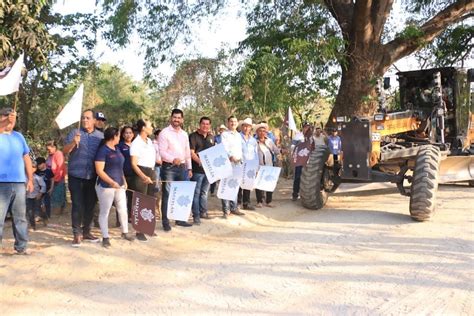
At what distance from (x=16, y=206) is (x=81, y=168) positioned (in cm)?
90

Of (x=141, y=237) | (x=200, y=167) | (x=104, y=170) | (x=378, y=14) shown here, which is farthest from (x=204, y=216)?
(x=378, y=14)

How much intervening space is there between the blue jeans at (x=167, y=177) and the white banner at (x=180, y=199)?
59 mm

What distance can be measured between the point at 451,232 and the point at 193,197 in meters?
3.51

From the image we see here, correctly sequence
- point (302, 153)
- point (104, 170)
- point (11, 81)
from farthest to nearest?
point (302, 153)
point (104, 170)
point (11, 81)

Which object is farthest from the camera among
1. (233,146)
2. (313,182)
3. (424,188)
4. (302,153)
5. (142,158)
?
(302,153)

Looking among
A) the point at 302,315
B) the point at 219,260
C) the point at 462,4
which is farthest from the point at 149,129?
the point at 462,4

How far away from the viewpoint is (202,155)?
7.24m

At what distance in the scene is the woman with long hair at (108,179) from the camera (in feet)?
18.7

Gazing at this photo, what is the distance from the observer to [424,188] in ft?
24.0

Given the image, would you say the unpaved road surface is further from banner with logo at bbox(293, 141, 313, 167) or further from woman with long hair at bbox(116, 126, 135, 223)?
banner with logo at bbox(293, 141, 313, 167)

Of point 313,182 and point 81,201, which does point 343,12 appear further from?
point 81,201

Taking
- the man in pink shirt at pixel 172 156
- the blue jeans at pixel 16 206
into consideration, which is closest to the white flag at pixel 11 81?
the blue jeans at pixel 16 206

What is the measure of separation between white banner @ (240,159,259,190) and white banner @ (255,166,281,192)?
0.18 metres

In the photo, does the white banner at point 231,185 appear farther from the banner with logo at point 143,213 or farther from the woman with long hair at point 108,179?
the woman with long hair at point 108,179
